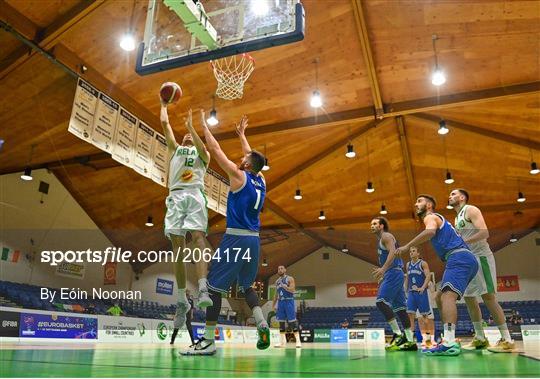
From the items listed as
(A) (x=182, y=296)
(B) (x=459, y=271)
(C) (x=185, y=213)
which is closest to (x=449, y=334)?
(B) (x=459, y=271)

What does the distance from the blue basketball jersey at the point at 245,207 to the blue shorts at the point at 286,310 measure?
7498 millimetres

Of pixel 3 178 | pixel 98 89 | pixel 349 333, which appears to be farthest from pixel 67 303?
pixel 349 333

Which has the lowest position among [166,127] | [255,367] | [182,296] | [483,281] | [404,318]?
[255,367]

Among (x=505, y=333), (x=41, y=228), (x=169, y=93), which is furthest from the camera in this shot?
(x=41, y=228)

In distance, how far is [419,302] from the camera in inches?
352

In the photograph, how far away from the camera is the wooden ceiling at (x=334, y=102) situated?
9.91 meters

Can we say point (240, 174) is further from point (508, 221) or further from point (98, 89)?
point (508, 221)

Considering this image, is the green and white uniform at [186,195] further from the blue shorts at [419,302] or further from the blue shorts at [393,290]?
the blue shorts at [419,302]

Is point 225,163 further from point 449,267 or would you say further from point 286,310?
point 286,310

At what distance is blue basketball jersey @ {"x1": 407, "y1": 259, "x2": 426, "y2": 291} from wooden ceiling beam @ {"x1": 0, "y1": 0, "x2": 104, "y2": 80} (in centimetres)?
811

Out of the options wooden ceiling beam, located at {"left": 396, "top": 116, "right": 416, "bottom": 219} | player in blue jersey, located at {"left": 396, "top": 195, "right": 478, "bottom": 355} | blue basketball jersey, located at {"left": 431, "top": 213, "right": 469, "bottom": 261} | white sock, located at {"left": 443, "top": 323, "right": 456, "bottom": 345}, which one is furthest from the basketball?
wooden ceiling beam, located at {"left": 396, "top": 116, "right": 416, "bottom": 219}

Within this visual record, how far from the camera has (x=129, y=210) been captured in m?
19.6

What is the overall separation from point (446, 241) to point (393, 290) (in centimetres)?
196

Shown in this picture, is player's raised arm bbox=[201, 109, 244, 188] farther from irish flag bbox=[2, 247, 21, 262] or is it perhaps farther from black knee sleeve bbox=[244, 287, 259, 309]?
irish flag bbox=[2, 247, 21, 262]
